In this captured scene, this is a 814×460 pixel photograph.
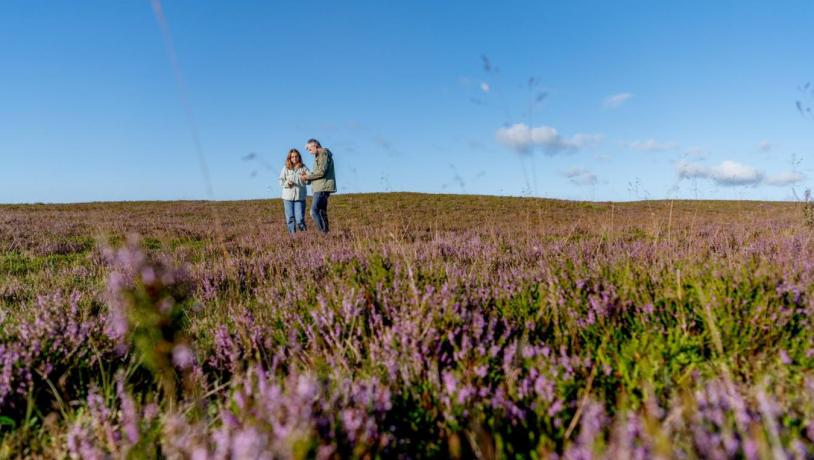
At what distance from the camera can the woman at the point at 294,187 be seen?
Result: 10789 mm

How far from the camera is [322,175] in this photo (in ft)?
33.8

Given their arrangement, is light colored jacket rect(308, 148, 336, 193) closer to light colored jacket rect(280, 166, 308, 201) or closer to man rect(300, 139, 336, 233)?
man rect(300, 139, 336, 233)

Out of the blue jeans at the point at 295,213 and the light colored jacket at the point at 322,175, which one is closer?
the light colored jacket at the point at 322,175

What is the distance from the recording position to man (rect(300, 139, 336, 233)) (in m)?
10.2

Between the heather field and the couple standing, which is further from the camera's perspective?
the couple standing

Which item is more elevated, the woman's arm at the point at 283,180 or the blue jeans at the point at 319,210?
the woman's arm at the point at 283,180

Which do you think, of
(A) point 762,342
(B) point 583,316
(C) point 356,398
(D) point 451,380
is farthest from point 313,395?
(A) point 762,342

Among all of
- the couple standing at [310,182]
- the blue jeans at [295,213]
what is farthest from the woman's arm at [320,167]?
the blue jeans at [295,213]

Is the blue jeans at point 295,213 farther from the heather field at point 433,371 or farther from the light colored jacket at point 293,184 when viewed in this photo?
the heather field at point 433,371

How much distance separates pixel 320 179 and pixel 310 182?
0.34 m

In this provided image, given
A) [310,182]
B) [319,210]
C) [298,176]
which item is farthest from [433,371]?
[298,176]

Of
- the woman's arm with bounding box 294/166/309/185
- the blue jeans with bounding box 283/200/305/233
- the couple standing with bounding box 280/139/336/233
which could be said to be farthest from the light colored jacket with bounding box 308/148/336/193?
the blue jeans with bounding box 283/200/305/233

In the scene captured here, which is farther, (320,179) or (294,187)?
(294,187)

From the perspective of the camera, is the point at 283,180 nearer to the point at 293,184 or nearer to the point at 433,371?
the point at 293,184
